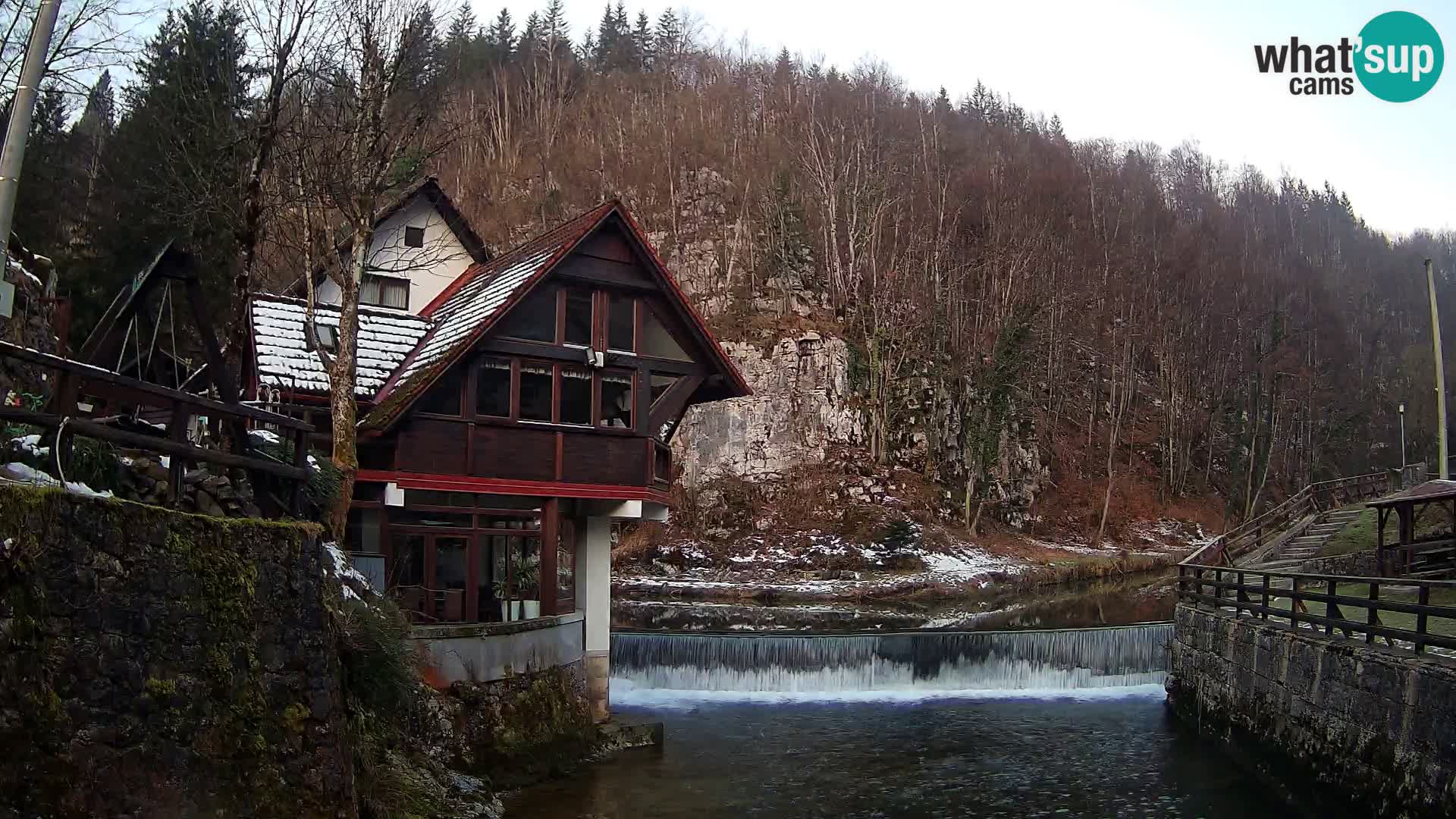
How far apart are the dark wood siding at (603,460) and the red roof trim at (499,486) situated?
0.45 ft

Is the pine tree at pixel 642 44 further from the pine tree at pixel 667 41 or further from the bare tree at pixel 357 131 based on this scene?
the bare tree at pixel 357 131

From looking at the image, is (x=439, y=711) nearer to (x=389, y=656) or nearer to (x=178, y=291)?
(x=389, y=656)

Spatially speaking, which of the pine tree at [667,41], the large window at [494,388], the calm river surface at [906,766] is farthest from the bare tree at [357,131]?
the pine tree at [667,41]

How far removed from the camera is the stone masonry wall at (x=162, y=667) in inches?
286

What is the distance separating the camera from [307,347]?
20.2 m

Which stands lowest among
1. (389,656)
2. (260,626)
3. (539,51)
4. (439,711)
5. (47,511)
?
(439,711)

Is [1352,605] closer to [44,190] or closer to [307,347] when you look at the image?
[307,347]

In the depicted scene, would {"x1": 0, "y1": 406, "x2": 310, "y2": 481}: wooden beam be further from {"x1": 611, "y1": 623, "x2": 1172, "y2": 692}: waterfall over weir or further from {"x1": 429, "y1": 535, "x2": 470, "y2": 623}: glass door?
{"x1": 611, "y1": 623, "x2": 1172, "y2": 692}: waterfall over weir

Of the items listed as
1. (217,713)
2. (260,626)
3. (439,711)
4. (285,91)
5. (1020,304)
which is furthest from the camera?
(1020,304)

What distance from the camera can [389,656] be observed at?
12.4 metres

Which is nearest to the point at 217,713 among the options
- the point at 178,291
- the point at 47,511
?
the point at 47,511

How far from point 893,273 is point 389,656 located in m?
47.3

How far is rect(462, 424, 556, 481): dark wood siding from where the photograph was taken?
61.7 ft

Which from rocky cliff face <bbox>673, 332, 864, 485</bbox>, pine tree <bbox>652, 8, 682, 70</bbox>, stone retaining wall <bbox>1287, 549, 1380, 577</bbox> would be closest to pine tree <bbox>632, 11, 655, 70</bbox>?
pine tree <bbox>652, 8, 682, 70</bbox>
